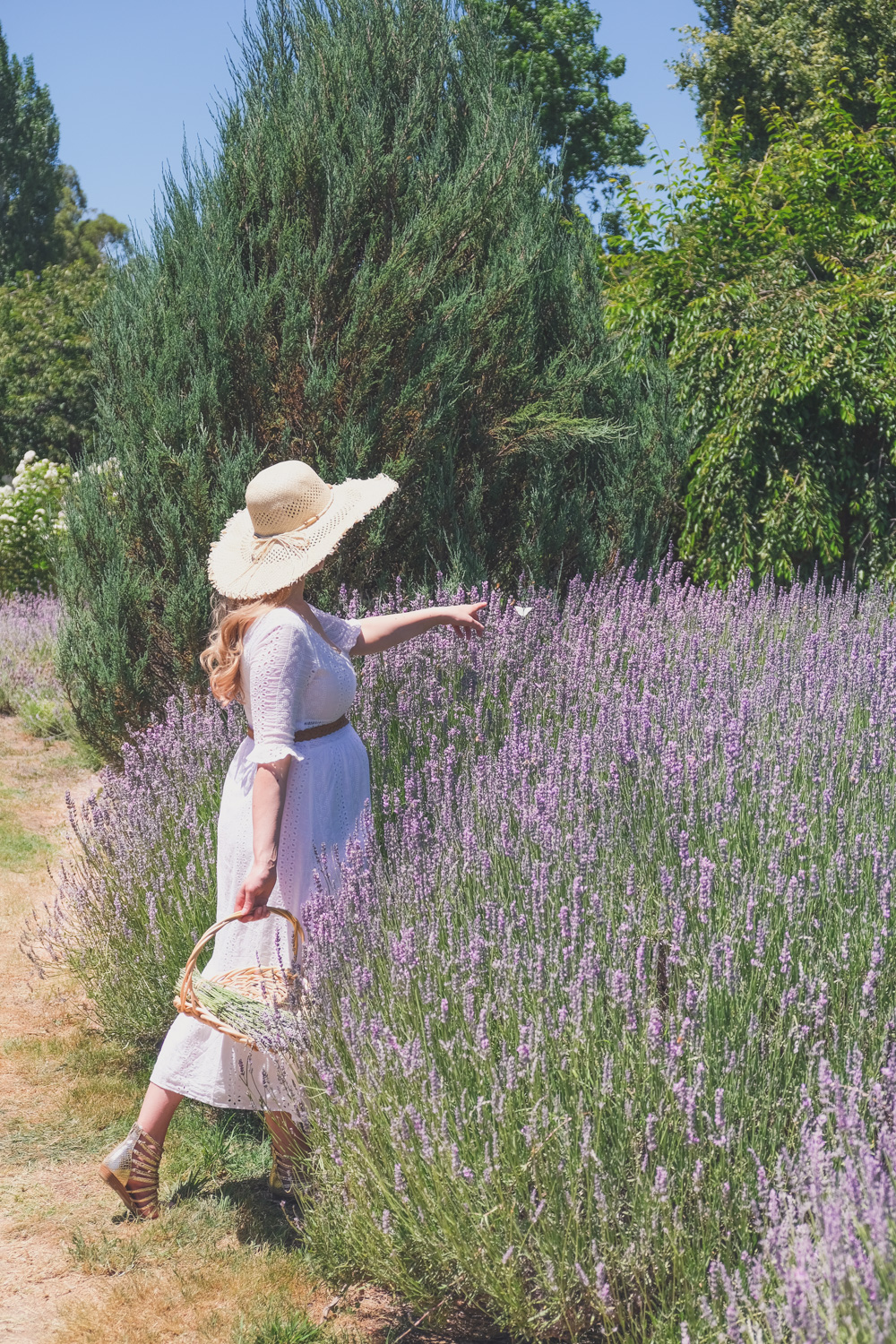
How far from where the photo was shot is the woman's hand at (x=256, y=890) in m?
2.68

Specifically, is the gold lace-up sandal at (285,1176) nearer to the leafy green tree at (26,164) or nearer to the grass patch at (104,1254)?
the grass patch at (104,1254)

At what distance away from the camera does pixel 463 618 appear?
352cm

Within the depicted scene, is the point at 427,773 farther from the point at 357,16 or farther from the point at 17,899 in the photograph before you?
the point at 357,16

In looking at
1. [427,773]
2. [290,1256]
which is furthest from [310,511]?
[290,1256]

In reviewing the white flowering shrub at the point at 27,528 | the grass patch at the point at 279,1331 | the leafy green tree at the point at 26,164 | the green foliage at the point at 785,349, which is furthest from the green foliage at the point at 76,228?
the grass patch at the point at 279,1331

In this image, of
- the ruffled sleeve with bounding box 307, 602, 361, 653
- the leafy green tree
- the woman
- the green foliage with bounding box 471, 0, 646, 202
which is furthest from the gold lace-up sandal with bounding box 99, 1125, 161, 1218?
the leafy green tree

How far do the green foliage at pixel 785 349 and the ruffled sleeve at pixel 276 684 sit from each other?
4104mm

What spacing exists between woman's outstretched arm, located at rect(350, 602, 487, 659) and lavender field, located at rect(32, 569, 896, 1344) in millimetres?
423

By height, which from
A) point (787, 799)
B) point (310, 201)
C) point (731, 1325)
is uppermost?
point (310, 201)

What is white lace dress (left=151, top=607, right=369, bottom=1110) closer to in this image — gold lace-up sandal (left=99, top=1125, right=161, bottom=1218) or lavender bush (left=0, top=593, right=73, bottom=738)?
gold lace-up sandal (left=99, top=1125, right=161, bottom=1218)

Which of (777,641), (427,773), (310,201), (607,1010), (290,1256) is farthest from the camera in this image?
(310,201)

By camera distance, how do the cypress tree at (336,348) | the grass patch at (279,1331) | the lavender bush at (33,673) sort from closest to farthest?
the grass patch at (279,1331), the cypress tree at (336,348), the lavender bush at (33,673)

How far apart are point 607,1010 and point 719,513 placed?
4619 millimetres

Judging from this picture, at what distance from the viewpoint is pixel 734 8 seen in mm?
26797
